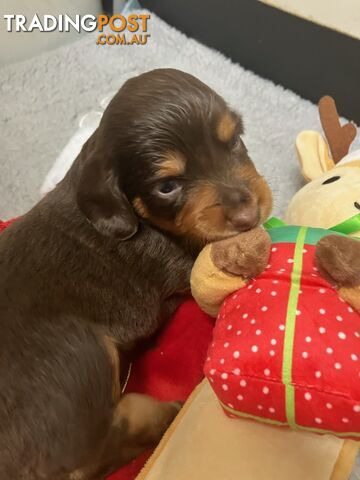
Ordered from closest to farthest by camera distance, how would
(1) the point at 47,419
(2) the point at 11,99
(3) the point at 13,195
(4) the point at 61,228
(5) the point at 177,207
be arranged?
(1) the point at 47,419 < (5) the point at 177,207 < (4) the point at 61,228 < (3) the point at 13,195 < (2) the point at 11,99

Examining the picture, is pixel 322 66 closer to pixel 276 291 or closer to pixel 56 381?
pixel 276 291

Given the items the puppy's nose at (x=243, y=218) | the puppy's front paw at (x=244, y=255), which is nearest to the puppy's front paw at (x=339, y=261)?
the puppy's front paw at (x=244, y=255)

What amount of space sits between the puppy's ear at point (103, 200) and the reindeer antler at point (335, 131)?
109 cm

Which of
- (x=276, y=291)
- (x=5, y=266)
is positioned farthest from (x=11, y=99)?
(x=276, y=291)

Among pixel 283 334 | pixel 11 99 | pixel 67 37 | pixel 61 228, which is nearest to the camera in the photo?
pixel 283 334

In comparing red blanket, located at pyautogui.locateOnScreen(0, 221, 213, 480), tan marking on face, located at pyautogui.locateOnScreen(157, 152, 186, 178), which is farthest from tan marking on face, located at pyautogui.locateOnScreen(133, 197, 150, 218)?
red blanket, located at pyautogui.locateOnScreen(0, 221, 213, 480)

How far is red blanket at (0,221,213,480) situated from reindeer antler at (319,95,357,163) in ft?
2.99

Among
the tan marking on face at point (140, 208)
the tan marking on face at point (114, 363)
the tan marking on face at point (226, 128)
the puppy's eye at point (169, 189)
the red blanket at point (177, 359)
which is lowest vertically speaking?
the red blanket at point (177, 359)

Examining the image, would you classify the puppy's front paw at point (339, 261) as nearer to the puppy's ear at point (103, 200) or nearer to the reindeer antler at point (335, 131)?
the puppy's ear at point (103, 200)

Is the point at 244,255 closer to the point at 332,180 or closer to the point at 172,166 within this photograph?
the point at 172,166

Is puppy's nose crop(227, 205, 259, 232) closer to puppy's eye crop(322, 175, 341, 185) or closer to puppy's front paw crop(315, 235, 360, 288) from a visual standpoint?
puppy's front paw crop(315, 235, 360, 288)

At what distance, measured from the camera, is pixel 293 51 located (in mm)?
2939

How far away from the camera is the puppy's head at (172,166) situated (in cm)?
152

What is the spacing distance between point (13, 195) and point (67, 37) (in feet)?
4.63
